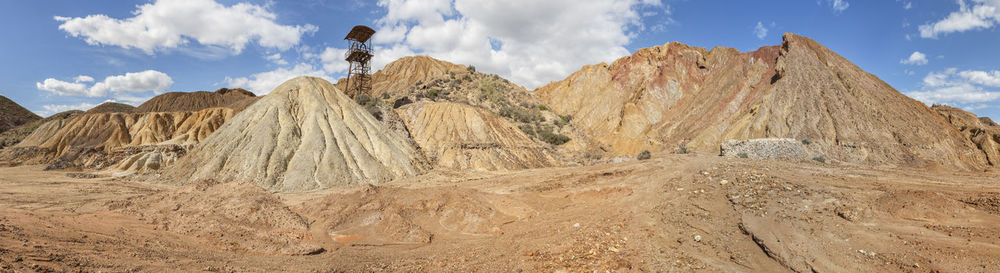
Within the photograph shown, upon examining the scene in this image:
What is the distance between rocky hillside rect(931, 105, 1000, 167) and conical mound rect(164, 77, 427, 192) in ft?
110

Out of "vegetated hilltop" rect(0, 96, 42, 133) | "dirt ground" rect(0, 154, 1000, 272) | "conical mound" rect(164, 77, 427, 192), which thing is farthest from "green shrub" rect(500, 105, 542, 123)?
"vegetated hilltop" rect(0, 96, 42, 133)

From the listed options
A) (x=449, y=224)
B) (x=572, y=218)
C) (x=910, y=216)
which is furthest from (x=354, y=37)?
(x=910, y=216)

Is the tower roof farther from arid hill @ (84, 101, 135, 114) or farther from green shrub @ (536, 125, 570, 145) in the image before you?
arid hill @ (84, 101, 135, 114)

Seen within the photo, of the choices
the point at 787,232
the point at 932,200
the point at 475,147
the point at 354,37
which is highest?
the point at 354,37

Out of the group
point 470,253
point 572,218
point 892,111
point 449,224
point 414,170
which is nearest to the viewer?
point 470,253

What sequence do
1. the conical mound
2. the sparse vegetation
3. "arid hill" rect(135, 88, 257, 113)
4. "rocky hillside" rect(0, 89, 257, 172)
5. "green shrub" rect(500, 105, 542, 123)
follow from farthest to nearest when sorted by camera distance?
"arid hill" rect(135, 88, 257, 113)
"green shrub" rect(500, 105, 542, 123)
the sparse vegetation
"rocky hillside" rect(0, 89, 257, 172)
the conical mound

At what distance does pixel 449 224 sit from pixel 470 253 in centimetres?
306

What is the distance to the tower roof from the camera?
33.5m

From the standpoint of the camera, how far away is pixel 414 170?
73.4 ft

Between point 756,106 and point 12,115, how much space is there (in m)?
82.5

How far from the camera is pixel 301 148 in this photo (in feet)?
67.6

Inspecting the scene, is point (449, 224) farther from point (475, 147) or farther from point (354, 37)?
point (354, 37)

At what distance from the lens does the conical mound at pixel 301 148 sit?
18672mm

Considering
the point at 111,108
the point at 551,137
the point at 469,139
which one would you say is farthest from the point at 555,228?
the point at 111,108
